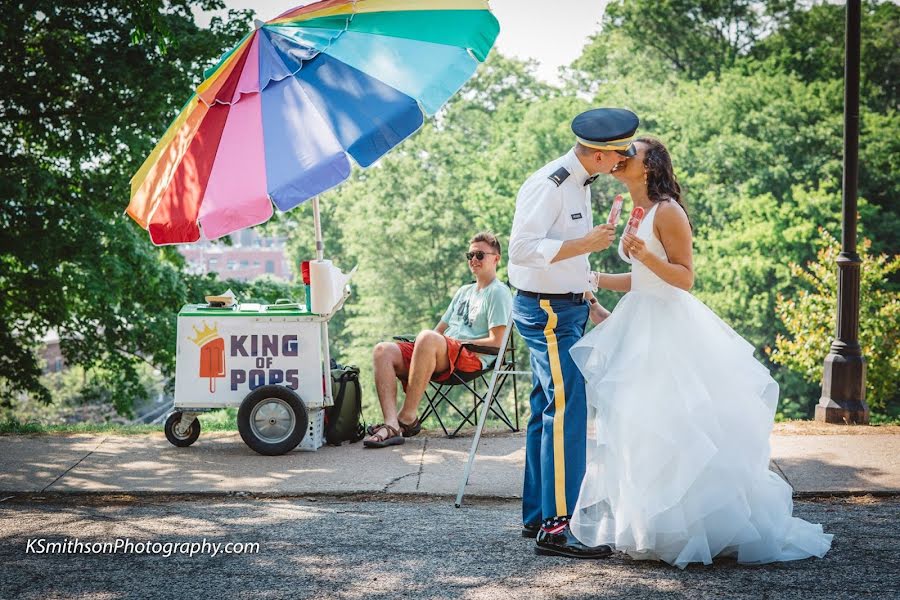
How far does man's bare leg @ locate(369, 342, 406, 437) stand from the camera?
6820mm

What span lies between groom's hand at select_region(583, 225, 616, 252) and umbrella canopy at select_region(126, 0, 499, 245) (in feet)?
5.86

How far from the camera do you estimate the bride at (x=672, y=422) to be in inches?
155

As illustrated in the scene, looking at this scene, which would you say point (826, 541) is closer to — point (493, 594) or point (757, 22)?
point (493, 594)

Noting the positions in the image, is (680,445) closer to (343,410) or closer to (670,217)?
(670,217)

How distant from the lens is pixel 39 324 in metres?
15.1

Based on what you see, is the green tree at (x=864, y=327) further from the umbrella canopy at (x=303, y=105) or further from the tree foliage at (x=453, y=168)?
the umbrella canopy at (x=303, y=105)

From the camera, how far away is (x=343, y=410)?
6.74m

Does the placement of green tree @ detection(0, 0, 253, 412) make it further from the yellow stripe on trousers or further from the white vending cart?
the yellow stripe on trousers

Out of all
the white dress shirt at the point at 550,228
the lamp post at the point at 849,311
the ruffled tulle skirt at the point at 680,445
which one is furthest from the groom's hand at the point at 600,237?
the lamp post at the point at 849,311

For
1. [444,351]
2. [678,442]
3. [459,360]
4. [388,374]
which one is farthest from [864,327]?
[678,442]

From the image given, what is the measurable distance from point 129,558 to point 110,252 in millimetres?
10113

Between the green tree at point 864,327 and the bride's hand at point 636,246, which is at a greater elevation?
the bride's hand at point 636,246

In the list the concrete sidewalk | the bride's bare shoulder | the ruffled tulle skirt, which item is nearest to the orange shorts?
the concrete sidewalk

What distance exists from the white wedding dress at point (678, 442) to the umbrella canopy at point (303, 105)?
6.54 feet
